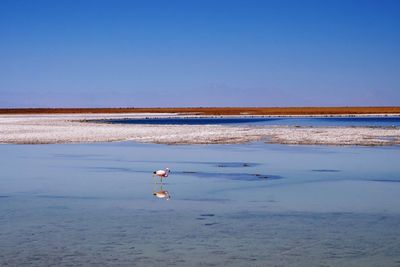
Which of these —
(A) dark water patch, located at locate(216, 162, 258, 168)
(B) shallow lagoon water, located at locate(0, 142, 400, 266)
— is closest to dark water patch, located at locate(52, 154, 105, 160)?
(B) shallow lagoon water, located at locate(0, 142, 400, 266)

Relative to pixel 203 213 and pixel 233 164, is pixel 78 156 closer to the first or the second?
pixel 233 164

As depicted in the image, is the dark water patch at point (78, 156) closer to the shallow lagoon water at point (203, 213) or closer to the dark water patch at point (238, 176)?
the shallow lagoon water at point (203, 213)

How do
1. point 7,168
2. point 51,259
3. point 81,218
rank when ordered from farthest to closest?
point 7,168, point 81,218, point 51,259

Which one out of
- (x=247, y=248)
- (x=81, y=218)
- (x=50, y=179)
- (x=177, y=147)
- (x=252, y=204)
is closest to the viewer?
(x=247, y=248)

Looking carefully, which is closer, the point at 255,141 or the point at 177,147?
the point at 177,147

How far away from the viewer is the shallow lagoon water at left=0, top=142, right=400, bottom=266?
18.8 ft

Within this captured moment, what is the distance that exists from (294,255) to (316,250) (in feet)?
0.98

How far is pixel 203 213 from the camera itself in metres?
7.80

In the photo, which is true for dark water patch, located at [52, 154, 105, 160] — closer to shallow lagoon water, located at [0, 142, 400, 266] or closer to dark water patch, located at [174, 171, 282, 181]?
shallow lagoon water, located at [0, 142, 400, 266]

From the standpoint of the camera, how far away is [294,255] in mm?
5695

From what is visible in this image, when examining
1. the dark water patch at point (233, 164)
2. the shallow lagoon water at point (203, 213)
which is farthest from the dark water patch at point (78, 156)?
the dark water patch at point (233, 164)

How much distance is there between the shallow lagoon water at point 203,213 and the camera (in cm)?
573

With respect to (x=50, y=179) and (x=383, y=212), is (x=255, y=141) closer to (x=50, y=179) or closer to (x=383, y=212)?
(x=50, y=179)

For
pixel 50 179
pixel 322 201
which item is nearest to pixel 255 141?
pixel 50 179
